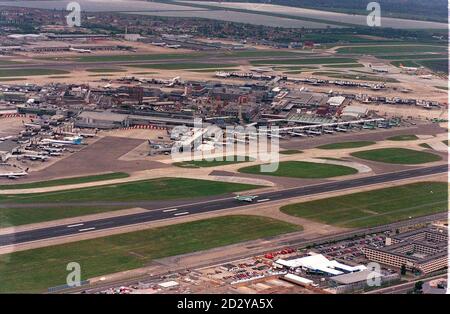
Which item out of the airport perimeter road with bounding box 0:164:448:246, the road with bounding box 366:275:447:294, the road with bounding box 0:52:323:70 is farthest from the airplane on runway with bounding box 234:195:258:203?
the road with bounding box 0:52:323:70

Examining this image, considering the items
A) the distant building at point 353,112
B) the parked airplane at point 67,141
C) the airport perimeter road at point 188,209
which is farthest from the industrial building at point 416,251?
the distant building at point 353,112

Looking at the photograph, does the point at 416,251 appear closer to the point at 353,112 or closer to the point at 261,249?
the point at 261,249

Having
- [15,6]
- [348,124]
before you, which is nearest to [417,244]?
[348,124]

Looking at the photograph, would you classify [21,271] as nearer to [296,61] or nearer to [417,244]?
[417,244]

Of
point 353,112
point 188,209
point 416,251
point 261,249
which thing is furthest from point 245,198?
point 353,112

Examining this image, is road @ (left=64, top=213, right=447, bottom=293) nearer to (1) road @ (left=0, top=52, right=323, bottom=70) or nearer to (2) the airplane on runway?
(2) the airplane on runway

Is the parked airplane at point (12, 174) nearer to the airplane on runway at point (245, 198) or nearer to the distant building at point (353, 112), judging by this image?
the airplane on runway at point (245, 198)

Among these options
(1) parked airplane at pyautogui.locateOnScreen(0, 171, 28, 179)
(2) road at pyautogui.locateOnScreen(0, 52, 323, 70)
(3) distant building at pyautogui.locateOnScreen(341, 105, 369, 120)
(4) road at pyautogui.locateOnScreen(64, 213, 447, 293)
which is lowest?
(4) road at pyautogui.locateOnScreen(64, 213, 447, 293)

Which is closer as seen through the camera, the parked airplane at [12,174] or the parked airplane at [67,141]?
the parked airplane at [12,174]

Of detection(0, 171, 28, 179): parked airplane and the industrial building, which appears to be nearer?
the industrial building
